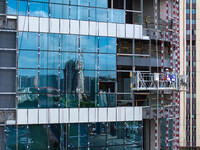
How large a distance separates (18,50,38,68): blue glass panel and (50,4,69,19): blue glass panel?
12.1 feet

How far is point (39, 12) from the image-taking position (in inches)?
1016

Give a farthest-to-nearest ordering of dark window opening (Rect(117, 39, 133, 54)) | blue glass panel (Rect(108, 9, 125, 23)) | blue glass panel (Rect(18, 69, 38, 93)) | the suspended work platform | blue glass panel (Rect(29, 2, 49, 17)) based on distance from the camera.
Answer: dark window opening (Rect(117, 39, 133, 54)) → blue glass panel (Rect(108, 9, 125, 23)) → the suspended work platform → blue glass panel (Rect(29, 2, 49, 17)) → blue glass panel (Rect(18, 69, 38, 93))

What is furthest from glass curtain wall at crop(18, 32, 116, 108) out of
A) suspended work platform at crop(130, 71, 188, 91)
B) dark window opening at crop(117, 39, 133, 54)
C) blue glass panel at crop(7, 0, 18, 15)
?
suspended work platform at crop(130, 71, 188, 91)

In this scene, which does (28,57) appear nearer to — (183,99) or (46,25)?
(46,25)

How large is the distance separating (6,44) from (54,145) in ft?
30.5

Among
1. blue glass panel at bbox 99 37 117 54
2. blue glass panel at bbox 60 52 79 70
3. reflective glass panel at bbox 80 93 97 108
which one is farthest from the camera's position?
blue glass panel at bbox 99 37 117 54

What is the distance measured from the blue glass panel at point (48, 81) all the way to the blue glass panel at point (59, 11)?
Answer: 4.80 m

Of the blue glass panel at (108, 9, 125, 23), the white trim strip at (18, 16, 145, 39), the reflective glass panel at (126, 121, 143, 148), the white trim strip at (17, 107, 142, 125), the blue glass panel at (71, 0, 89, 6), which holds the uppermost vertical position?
the blue glass panel at (71, 0, 89, 6)

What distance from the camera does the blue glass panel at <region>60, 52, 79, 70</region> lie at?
2614cm

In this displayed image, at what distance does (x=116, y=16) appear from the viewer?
91.2 feet

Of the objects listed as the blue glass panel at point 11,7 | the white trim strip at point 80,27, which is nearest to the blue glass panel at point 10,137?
the white trim strip at point 80,27

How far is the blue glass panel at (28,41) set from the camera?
82.8ft

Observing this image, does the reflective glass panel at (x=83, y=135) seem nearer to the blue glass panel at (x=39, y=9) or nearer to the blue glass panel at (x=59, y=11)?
the blue glass panel at (x=59, y=11)

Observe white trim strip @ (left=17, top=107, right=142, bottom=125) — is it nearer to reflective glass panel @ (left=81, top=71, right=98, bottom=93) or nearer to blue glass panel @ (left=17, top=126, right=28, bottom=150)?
blue glass panel @ (left=17, top=126, right=28, bottom=150)
